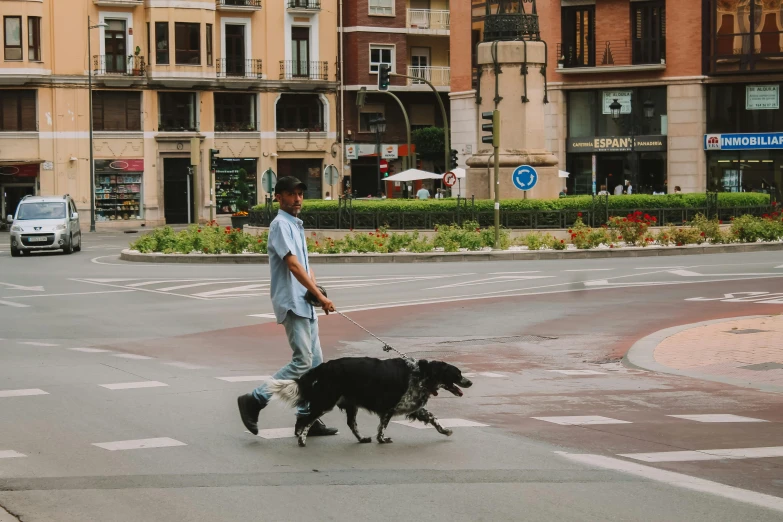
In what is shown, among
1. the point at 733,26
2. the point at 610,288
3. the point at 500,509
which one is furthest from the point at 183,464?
the point at 733,26

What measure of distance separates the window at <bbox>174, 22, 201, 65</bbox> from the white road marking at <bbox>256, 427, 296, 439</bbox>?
56332 mm

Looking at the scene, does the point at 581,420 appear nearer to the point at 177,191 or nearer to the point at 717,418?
the point at 717,418

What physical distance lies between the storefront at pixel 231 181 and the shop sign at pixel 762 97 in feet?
81.1

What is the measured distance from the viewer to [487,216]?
3531cm

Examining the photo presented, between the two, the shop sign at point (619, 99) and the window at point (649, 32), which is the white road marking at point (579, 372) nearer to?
the window at point (649, 32)

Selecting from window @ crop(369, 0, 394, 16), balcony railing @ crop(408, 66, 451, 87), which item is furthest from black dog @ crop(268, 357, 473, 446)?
balcony railing @ crop(408, 66, 451, 87)

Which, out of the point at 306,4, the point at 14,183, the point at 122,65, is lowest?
the point at 14,183

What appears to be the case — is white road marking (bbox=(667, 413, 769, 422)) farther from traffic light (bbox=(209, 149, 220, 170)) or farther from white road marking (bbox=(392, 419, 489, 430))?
traffic light (bbox=(209, 149, 220, 170))

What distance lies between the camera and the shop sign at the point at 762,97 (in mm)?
54641

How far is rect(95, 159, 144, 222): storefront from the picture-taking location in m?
63.3

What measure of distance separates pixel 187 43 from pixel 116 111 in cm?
482

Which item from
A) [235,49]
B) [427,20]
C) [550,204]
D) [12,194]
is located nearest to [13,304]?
[550,204]

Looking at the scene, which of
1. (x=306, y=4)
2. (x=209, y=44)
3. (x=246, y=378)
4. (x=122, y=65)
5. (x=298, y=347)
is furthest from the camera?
(x=306, y=4)

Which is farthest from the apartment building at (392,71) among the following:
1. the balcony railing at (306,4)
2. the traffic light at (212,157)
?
the traffic light at (212,157)
